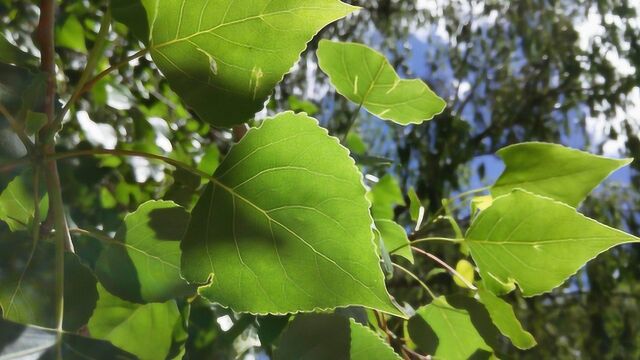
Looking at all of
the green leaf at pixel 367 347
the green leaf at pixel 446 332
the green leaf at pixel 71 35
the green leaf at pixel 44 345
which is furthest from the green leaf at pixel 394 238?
the green leaf at pixel 71 35

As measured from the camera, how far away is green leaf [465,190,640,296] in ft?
1.50

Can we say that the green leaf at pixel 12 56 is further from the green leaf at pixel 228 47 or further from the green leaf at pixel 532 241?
the green leaf at pixel 532 241

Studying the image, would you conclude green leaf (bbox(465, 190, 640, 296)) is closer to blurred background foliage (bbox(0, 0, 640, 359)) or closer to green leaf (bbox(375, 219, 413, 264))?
green leaf (bbox(375, 219, 413, 264))

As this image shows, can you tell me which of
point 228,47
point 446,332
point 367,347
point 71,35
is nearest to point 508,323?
point 446,332

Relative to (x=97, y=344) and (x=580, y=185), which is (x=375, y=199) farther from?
(x=97, y=344)

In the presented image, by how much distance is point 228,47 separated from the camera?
1.24 feet

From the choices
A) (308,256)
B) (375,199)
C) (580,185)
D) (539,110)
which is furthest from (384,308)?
(539,110)

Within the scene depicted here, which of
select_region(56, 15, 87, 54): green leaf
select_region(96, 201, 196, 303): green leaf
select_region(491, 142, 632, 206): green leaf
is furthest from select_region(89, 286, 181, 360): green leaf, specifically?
select_region(56, 15, 87, 54): green leaf

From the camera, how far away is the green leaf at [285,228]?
1.12ft

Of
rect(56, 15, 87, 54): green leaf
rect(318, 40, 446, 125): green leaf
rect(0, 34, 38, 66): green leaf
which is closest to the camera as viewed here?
rect(0, 34, 38, 66): green leaf

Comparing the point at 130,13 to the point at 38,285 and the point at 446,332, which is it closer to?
the point at 38,285

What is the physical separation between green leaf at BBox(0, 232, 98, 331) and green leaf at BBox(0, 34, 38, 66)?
101mm

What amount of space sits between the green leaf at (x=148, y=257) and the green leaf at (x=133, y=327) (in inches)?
0.9

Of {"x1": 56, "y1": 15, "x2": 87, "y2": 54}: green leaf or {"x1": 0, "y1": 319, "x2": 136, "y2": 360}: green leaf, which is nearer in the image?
{"x1": 0, "y1": 319, "x2": 136, "y2": 360}: green leaf
